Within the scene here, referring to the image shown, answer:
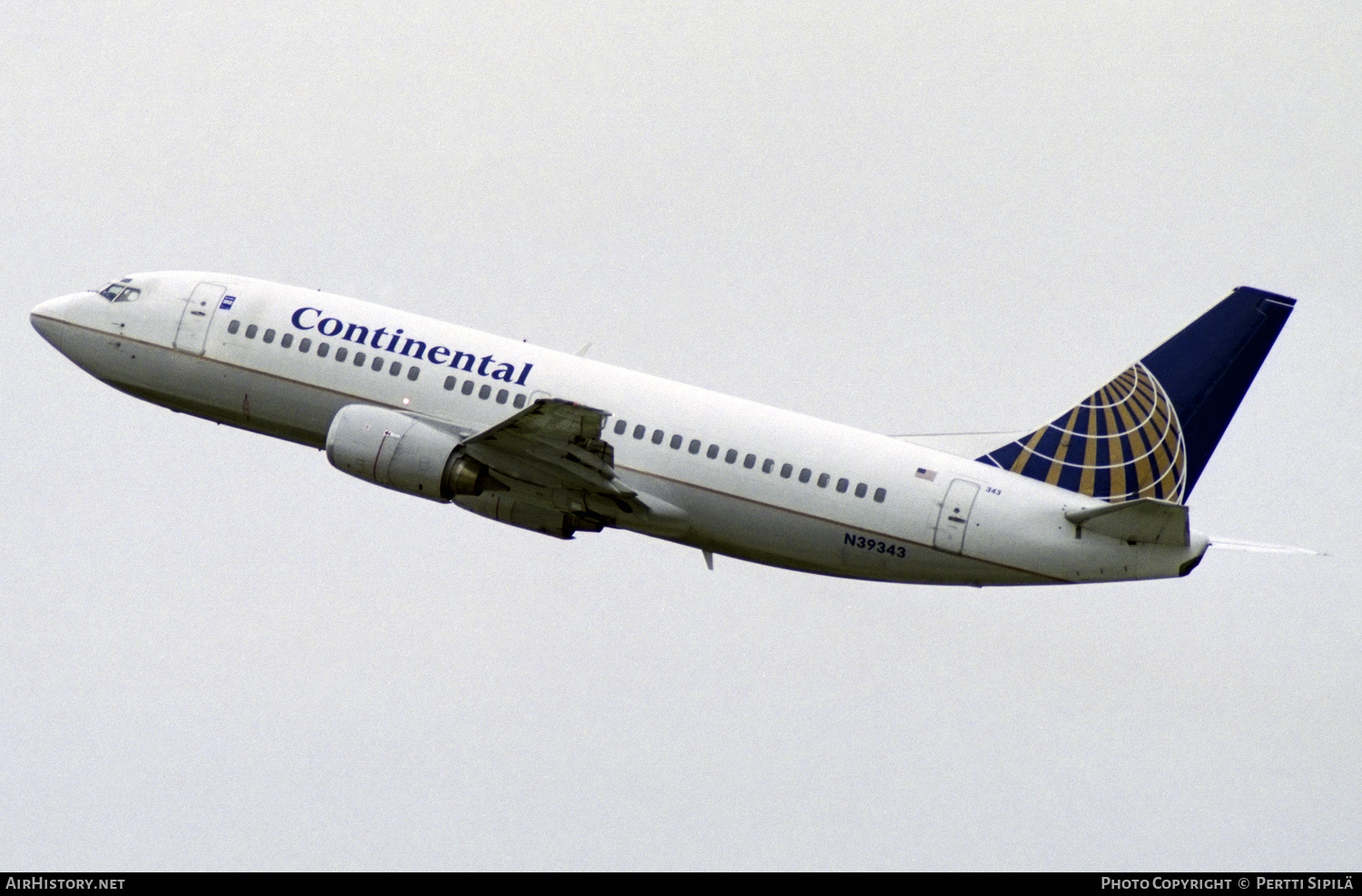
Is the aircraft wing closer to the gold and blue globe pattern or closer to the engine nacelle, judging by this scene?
the engine nacelle

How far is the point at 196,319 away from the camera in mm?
51500

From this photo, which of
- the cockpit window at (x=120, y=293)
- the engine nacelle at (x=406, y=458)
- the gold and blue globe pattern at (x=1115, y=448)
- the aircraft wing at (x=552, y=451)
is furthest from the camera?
the cockpit window at (x=120, y=293)

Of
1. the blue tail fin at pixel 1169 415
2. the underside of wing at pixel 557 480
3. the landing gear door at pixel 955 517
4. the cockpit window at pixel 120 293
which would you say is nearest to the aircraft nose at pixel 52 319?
the cockpit window at pixel 120 293

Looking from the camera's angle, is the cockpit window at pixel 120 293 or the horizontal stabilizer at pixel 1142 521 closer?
the horizontal stabilizer at pixel 1142 521

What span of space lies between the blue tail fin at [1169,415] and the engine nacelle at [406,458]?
12.7 meters

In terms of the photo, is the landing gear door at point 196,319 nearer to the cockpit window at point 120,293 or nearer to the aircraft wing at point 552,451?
the cockpit window at point 120,293

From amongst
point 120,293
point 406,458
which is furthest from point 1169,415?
point 120,293

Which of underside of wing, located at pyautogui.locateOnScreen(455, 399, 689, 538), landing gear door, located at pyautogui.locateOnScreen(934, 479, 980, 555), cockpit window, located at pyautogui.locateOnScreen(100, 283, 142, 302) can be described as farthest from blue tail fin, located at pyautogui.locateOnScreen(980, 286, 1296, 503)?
cockpit window, located at pyautogui.locateOnScreen(100, 283, 142, 302)

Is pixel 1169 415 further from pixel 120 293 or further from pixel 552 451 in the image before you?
pixel 120 293

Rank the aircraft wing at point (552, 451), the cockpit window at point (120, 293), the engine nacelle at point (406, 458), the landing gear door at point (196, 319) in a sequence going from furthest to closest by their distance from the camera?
the cockpit window at point (120, 293)
the landing gear door at point (196, 319)
the engine nacelle at point (406, 458)
the aircraft wing at point (552, 451)

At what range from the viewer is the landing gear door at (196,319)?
5128 centimetres

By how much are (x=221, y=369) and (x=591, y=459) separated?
10.4 meters

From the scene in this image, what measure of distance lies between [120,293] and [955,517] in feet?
73.7
